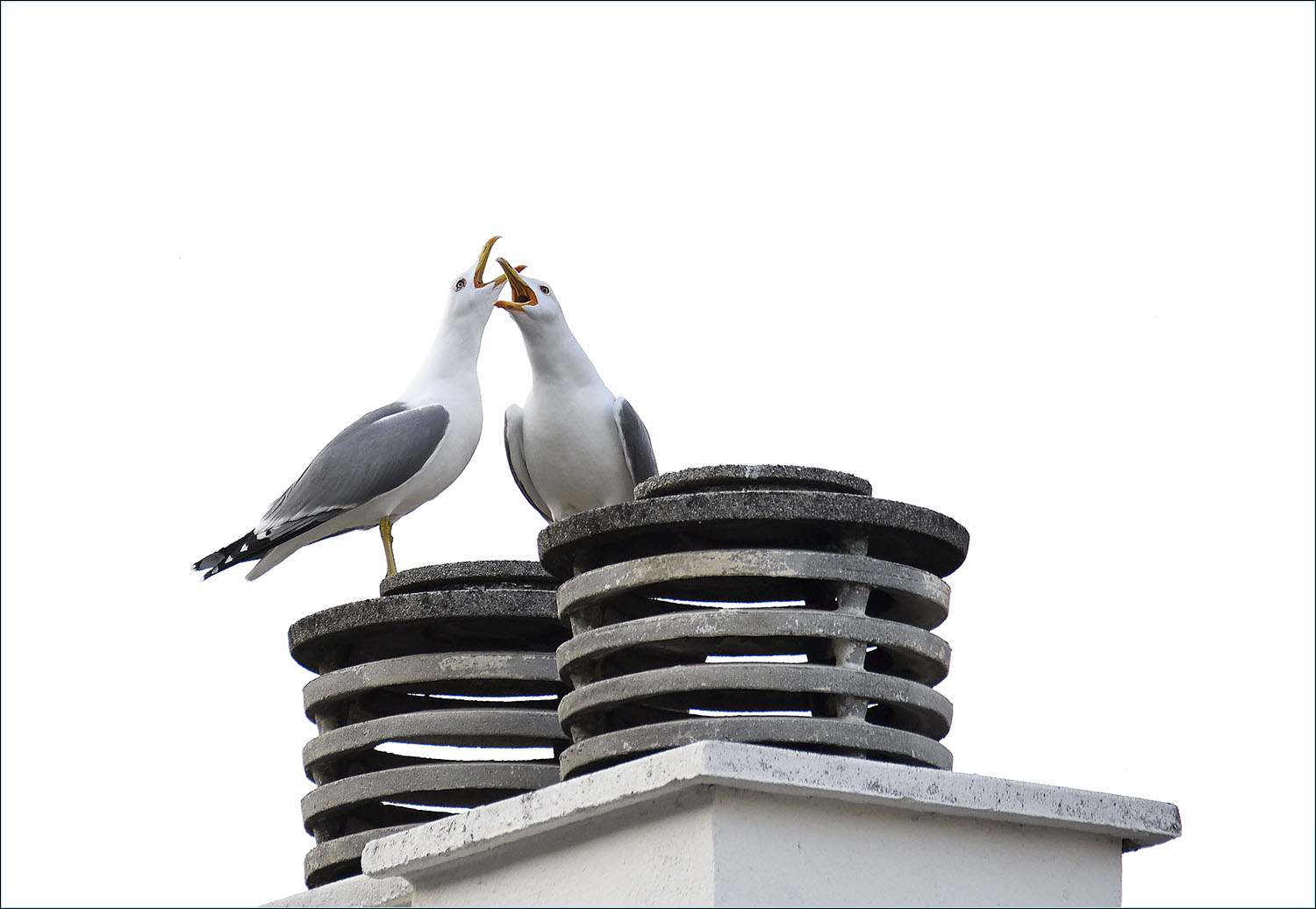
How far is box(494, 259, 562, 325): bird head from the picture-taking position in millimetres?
8352

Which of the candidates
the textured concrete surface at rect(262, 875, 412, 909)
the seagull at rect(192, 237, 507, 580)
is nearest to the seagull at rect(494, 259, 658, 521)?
Result: the seagull at rect(192, 237, 507, 580)

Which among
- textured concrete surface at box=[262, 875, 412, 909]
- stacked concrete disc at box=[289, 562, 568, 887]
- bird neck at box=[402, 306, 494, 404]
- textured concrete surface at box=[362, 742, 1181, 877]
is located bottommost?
textured concrete surface at box=[262, 875, 412, 909]

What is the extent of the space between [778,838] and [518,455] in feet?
12.9

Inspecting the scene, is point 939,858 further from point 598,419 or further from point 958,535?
point 598,419

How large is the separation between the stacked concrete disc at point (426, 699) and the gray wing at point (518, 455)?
1.75 m

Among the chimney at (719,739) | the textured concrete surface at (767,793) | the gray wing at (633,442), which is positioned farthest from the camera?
the gray wing at (633,442)

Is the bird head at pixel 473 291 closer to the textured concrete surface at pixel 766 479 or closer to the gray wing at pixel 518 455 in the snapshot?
the gray wing at pixel 518 455

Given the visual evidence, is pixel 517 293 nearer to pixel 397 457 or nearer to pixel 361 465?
pixel 397 457

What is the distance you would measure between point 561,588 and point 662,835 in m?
1.14

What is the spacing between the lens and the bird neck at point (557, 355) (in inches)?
327

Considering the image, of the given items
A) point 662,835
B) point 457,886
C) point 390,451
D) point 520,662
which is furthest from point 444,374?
point 662,835

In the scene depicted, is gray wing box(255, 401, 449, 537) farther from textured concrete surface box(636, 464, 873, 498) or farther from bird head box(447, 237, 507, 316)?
textured concrete surface box(636, 464, 873, 498)

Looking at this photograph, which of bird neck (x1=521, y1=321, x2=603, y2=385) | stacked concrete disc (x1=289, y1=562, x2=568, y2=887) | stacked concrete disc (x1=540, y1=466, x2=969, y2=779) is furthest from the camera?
bird neck (x1=521, y1=321, x2=603, y2=385)

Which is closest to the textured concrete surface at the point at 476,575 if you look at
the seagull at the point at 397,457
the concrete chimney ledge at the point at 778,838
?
the concrete chimney ledge at the point at 778,838
